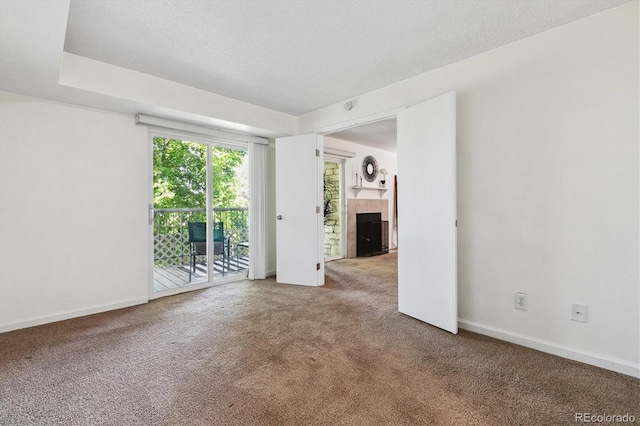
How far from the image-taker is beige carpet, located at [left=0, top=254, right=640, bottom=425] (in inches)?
58.6

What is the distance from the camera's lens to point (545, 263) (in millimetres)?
2150

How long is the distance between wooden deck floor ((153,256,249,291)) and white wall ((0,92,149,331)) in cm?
25

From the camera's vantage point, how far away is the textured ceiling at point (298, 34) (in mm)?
1877

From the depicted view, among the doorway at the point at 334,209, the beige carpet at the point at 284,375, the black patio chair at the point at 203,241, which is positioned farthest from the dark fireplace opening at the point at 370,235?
the beige carpet at the point at 284,375

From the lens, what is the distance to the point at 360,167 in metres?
6.14

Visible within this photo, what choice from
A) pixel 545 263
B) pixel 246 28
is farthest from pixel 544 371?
pixel 246 28

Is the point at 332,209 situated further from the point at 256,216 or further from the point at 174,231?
the point at 174,231

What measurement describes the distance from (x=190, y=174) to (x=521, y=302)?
3.86 metres

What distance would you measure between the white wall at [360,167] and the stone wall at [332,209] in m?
0.23

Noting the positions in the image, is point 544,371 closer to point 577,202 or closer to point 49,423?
point 577,202

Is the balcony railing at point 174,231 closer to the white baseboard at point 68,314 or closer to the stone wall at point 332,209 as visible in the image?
the white baseboard at point 68,314

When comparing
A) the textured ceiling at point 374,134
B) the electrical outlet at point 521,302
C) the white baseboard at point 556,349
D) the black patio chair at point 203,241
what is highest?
the textured ceiling at point 374,134

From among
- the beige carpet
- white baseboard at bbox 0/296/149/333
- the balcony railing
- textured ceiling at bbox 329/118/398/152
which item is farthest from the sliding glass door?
textured ceiling at bbox 329/118/398/152

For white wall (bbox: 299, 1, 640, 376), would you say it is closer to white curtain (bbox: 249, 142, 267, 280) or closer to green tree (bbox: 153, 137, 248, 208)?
white curtain (bbox: 249, 142, 267, 280)
